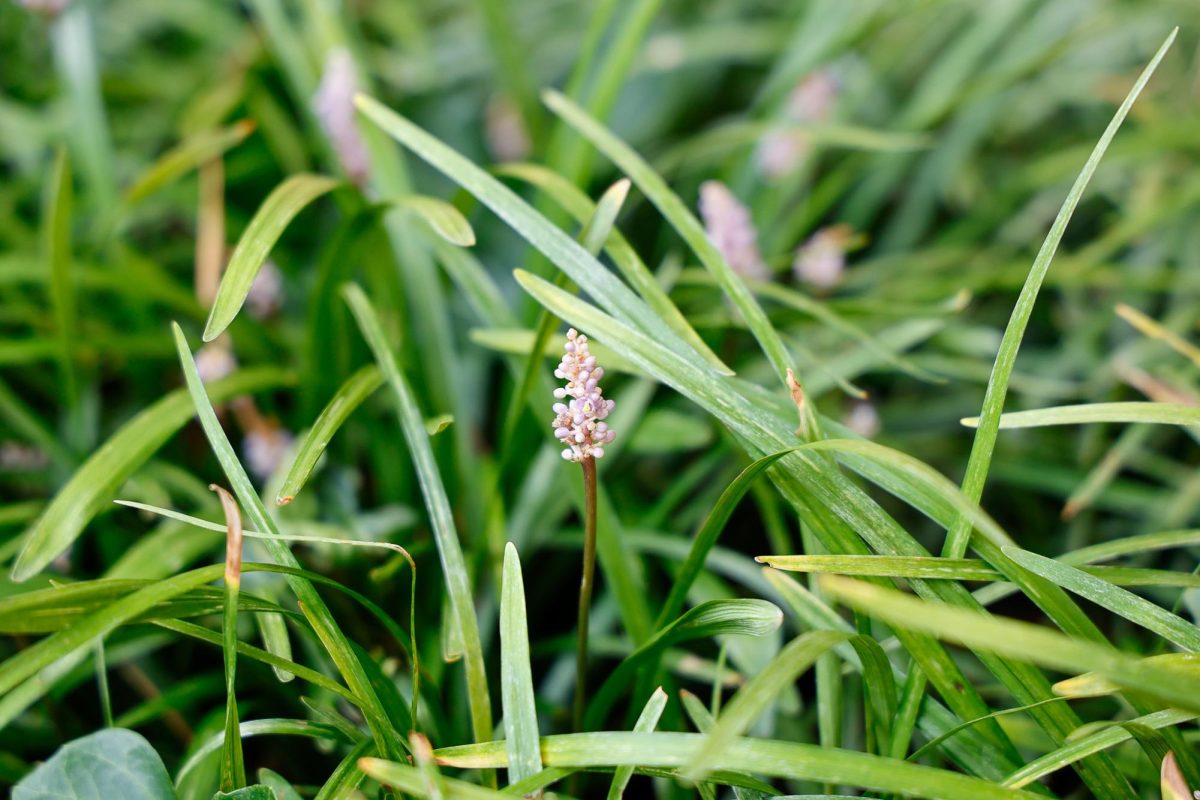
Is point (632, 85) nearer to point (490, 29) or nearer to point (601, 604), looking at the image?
point (490, 29)

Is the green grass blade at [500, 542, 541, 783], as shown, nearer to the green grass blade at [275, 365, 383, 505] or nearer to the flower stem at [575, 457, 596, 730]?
the flower stem at [575, 457, 596, 730]

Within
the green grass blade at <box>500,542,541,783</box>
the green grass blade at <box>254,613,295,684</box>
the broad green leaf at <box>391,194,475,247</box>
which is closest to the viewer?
the green grass blade at <box>500,542,541,783</box>

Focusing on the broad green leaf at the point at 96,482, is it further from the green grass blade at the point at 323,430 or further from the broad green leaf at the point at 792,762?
the broad green leaf at the point at 792,762

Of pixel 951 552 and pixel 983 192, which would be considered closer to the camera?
pixel 951 552

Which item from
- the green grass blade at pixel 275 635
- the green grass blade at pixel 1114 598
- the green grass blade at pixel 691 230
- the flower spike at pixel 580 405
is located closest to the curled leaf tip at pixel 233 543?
the green grass blade at pixel 275 635

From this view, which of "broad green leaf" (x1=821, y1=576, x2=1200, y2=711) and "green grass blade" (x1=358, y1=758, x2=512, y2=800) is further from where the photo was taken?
"green grass blade" (x1=358, y1=758, x2=512, y2=800)

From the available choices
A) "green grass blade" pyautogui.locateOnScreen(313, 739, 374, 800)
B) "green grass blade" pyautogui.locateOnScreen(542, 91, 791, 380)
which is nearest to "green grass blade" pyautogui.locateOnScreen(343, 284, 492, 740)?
"green grass blade" pyautogui.locateOnScreen(313, 739, 374, 800)

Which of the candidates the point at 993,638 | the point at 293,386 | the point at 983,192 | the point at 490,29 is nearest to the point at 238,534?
the point at 993,638

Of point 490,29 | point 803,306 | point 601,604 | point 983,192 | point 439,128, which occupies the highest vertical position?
point 490,29
